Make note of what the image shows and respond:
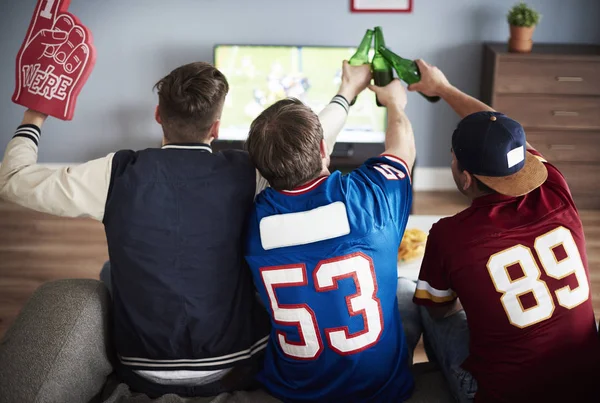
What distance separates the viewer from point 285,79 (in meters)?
4.58

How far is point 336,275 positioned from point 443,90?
2.79ft

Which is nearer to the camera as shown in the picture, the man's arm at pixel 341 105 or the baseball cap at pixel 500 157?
the baseball cap at pixel 500 157

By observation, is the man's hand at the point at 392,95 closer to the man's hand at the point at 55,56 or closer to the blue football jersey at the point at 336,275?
the blue football jersey at the point at 336,275

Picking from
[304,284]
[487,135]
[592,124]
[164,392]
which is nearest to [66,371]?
[164,392]

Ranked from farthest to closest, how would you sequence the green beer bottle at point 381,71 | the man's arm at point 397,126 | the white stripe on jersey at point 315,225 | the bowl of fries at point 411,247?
the bowl of fries at point 411,247, the green beer bottle at point 381,71, the man's arm at point 397,126, the white stripe on jersey at point 315,225

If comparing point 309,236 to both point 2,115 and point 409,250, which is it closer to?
point 409,250

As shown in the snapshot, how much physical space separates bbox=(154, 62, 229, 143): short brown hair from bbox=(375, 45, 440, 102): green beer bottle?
671 mm

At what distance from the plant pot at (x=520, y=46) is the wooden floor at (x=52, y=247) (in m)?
1.08

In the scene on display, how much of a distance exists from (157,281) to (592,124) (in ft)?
11.3

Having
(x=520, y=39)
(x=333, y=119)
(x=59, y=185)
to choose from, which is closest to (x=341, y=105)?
(x=333, y=119)

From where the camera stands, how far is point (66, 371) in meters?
1.88

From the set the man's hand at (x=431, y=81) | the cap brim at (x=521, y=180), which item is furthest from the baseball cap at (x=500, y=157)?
the man's hand at (x=431, y=81)

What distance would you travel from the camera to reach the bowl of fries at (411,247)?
121 inches

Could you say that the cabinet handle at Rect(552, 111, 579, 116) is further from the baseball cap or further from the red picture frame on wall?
the baseball cap
